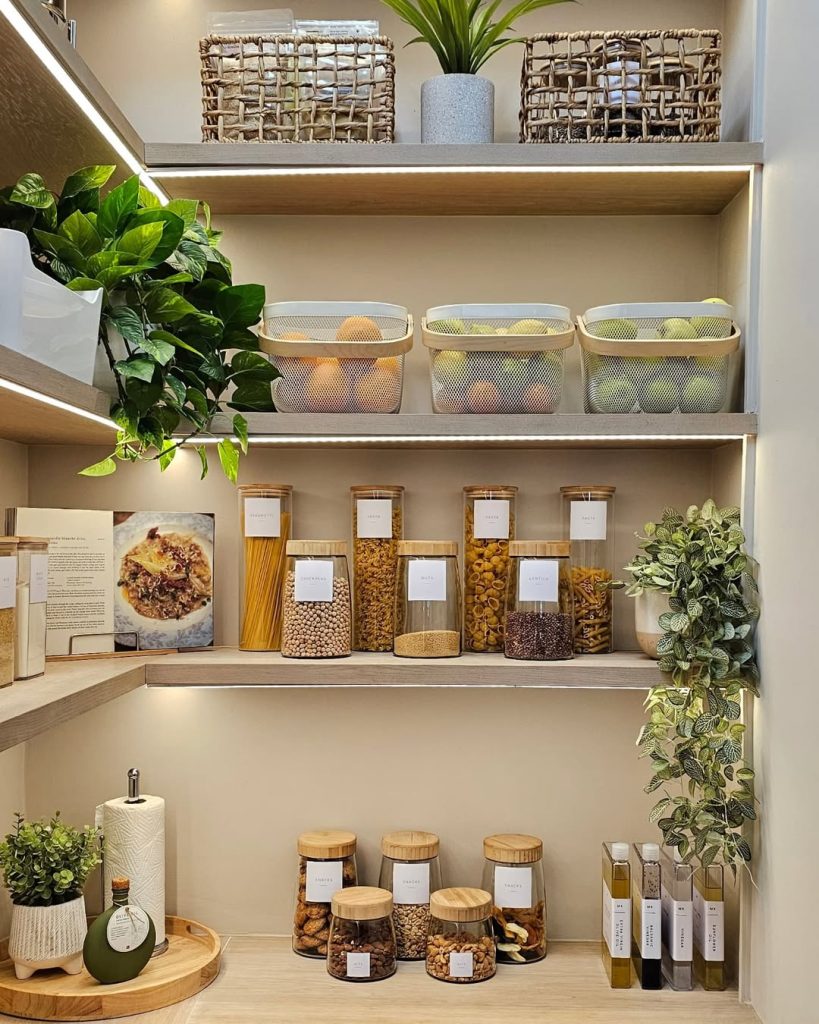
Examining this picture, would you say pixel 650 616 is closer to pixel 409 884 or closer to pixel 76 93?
pixel 409 884

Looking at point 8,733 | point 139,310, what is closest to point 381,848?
point 8,733

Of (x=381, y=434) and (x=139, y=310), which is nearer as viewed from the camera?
(x=139, y=310)

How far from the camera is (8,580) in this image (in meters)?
1.41

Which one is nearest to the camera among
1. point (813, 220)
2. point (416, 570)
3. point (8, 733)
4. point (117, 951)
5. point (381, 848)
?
point (8, 733)

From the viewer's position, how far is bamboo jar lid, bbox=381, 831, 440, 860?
186 cm

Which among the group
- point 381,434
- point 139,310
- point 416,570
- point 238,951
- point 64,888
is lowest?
point 238,951

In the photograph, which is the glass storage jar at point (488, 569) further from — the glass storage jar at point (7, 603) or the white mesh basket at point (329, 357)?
the glass storage jar at point (7, 603)

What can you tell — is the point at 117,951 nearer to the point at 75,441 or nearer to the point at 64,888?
the point at 64,888

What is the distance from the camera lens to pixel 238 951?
1916 millimetres

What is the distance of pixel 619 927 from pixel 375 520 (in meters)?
0.82

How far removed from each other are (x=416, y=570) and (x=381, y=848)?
0.55 meters

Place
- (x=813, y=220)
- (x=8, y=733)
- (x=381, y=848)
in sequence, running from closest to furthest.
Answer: (x=8, y=733)
(x=813, y=220)
(x=381, y=848)

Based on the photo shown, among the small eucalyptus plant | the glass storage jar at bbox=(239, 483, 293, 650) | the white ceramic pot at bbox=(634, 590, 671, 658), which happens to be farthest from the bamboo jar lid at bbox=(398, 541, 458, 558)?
→ the small eucalyptus plant

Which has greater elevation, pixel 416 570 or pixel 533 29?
pixel 533 29
